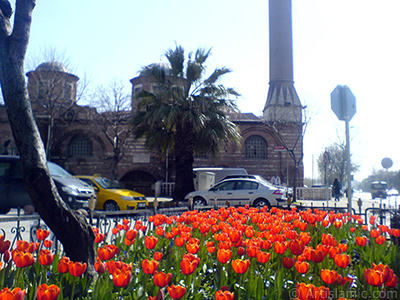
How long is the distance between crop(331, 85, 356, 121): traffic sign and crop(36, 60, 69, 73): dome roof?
81.6 feet

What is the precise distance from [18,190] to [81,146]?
20983mm

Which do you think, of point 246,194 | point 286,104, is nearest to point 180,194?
point 246,194

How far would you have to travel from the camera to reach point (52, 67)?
2852 cm

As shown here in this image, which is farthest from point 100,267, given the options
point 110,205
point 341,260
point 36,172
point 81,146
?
point 81,146

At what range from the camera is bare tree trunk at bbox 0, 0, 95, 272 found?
3730 mm

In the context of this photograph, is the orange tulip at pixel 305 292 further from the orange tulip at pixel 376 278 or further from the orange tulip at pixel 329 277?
the orange tulip at pixel 376 278

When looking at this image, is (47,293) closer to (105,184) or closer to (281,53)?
(105,184)

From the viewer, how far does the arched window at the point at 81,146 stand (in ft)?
108

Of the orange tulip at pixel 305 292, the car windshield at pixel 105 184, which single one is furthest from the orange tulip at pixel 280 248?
the car windshield at pixel 105 184

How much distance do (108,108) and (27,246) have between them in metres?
27.9

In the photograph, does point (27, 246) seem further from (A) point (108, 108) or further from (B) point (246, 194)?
(A) point (108, 108)

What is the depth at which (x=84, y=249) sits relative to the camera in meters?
3.79

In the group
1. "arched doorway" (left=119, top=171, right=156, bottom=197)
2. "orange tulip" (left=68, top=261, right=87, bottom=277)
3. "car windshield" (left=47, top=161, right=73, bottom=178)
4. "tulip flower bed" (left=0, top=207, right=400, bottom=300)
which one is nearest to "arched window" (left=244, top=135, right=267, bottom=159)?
"arched doorway" (left=119, top=171, right=156, bottom=197)

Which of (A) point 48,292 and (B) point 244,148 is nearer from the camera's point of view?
(A) point 48,292
